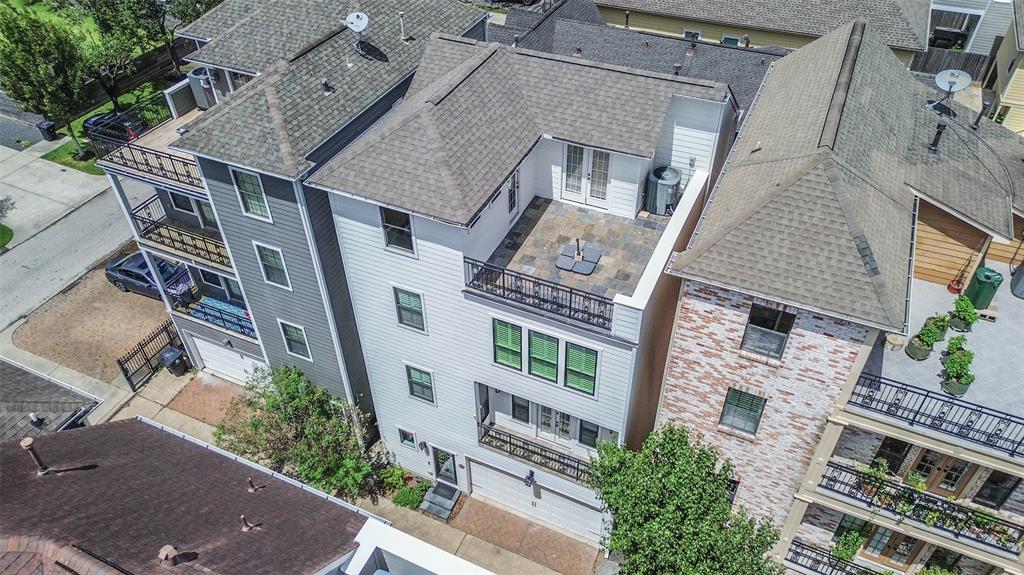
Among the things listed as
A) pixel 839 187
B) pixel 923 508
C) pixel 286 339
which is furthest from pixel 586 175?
pixel 923 508

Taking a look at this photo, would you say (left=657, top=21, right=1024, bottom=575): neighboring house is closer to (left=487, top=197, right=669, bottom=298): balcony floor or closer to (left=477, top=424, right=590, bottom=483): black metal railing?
(left=487, top=197, right=669, bottom=298): balcony floor

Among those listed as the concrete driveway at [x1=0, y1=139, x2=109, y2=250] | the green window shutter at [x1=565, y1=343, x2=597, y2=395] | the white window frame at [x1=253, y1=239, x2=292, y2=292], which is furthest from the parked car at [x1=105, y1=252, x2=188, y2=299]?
the green window shutter at [x1=565, y1=343, x2=597, y2=395]

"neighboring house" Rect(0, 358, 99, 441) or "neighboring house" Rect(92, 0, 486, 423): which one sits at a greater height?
"neighboring house" Rect(92, 0, 486, 423)

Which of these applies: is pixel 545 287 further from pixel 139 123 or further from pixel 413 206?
pixel 139 123

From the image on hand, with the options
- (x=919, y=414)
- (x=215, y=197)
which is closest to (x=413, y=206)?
(x=215, y=197)

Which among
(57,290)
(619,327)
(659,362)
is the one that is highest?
(619,327)

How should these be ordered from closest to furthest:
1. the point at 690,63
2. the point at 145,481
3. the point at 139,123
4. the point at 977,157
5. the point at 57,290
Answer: the point at 145,481
the point at 977,157
the point at 139,123
the point at 690,63
the point at 57,290
